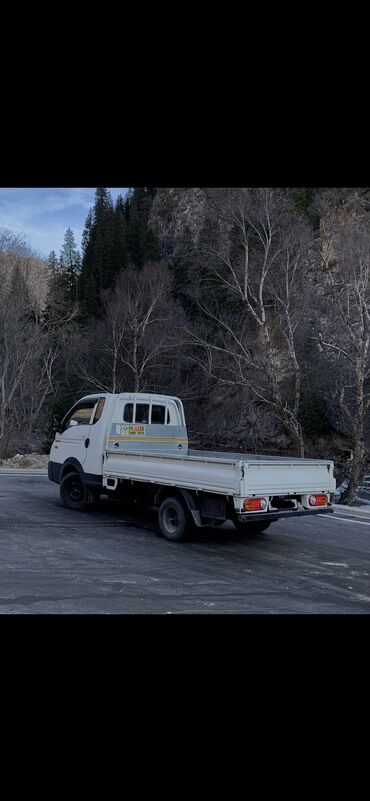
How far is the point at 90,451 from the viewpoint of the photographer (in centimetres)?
1197

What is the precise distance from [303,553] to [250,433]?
21.3 m

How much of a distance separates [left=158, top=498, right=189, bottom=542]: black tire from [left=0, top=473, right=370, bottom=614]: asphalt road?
167mm

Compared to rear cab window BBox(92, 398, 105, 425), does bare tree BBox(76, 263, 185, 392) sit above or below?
above

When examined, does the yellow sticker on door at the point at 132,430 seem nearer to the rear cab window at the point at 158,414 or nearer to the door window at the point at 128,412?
the door window at the point at 128,412

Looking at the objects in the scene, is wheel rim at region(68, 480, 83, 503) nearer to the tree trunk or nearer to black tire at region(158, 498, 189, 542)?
black tire at region(158, 498, 189, 542)

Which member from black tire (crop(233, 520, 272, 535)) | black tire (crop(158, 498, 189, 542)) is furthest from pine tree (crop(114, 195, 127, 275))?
black tire (crop(158, 498, 189, 542))

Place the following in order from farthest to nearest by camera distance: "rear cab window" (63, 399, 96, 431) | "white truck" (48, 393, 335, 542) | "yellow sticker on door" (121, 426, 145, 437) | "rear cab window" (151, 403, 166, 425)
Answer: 1. "rear cab window" (151, 403, 166, 425)
2. "rear cab window" (63, 399, 96, 431)
3. "yellow sticker on door" (121, 426, 145, 437)
4. "white truck" (48, 393, 335, 542)

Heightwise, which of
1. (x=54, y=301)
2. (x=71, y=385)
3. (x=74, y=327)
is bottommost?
(x=71, y=385)

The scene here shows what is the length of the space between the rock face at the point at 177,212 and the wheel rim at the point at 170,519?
4093cm

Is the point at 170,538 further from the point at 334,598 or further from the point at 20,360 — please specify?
the point at 20,360

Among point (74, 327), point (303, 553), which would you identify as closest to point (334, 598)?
point (303, 553)

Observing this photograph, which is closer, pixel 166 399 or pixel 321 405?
pixel 166 399

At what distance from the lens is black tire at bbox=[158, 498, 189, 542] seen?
970 centimetres
